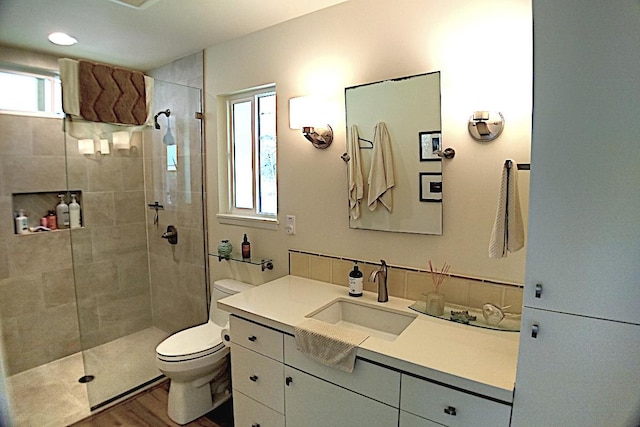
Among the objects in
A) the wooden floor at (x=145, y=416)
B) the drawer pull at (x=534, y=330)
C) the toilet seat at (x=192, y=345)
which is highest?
the drawer pull at (x=534, y=330)

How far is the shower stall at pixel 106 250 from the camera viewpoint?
8.42 ft

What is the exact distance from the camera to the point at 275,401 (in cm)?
164

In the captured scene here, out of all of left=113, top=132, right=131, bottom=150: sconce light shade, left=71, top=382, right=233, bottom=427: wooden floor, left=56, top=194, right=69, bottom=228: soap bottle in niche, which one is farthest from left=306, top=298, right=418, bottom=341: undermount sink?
left=56, top=194, right=69, bottom=228: soap bottle in niche

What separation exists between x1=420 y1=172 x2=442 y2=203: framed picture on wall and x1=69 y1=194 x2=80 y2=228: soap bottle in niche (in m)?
2.66

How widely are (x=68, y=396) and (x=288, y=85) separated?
250cm

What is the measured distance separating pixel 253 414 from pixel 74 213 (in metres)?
2.17

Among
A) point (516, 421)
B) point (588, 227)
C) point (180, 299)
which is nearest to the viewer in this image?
point (588, 227)

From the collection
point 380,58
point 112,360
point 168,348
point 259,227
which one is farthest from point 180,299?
point 380,58

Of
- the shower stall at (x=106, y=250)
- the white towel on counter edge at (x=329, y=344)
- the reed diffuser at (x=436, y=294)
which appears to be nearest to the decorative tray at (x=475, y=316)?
the reed diffuser at (x=436, y=294)

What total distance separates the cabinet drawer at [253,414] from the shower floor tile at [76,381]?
114cm

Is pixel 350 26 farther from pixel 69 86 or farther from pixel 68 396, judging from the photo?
pixel 68 396

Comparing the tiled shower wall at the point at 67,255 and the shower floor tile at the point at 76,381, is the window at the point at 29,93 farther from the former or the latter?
the shower floor tile at the point at 76,381

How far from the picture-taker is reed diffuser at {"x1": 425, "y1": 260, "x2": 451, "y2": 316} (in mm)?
1591

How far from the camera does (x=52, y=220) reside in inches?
108
